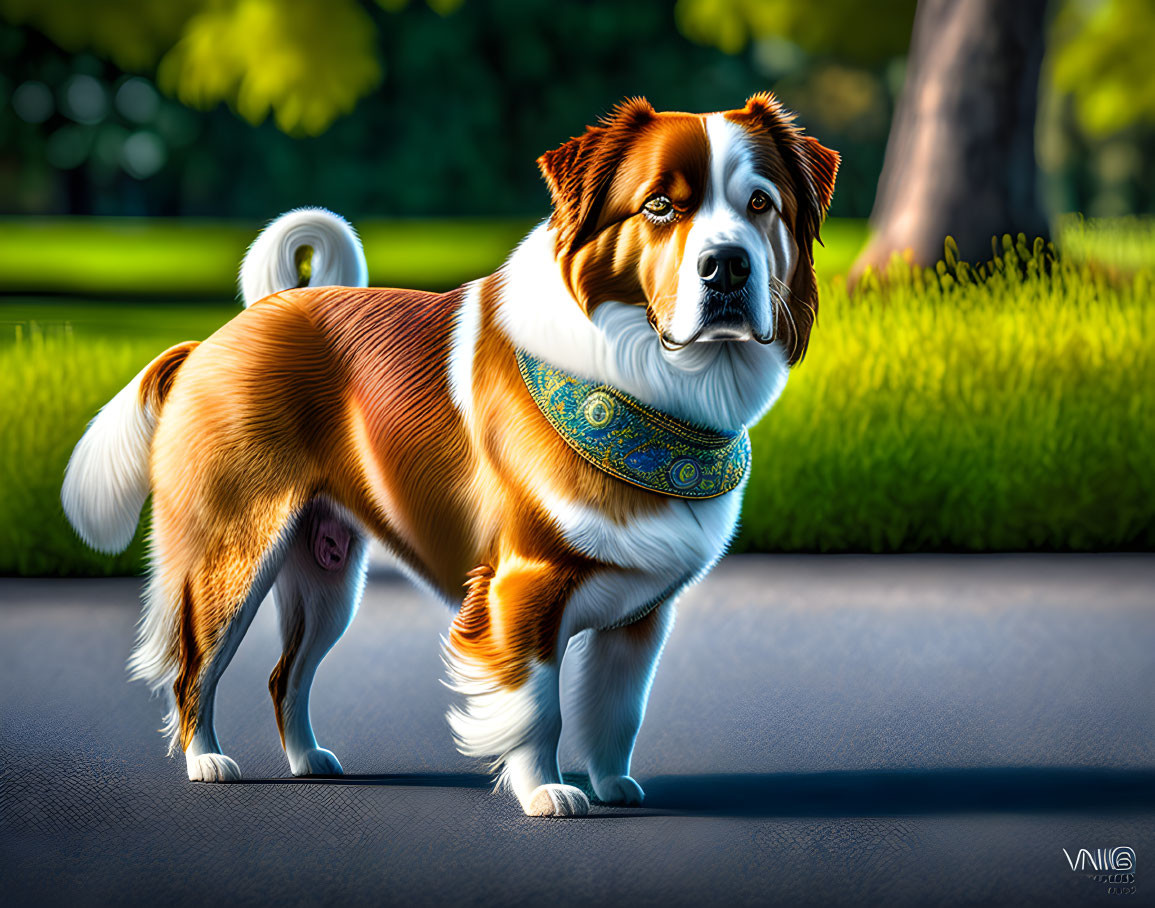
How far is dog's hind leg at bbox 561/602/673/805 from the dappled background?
140 inches

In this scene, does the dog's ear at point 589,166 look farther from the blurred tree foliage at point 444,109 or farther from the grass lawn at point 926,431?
the blurred tree foliage at point 444,109

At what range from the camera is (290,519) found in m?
3.66

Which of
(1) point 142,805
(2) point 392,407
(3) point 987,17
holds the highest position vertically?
(3) point 987,17

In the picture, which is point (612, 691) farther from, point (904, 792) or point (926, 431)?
point (926, 431)

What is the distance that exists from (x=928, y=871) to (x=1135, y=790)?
3.27 ft

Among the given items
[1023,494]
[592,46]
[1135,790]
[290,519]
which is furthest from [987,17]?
[592,46]

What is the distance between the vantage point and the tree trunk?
9.65 metres

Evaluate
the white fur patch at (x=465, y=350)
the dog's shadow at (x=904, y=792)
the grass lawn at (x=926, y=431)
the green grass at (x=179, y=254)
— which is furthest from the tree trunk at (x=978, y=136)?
the green grass at (x=179, y=254)

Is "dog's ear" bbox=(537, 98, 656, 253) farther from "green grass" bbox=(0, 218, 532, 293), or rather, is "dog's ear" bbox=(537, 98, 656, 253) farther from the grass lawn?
"green grass" bbox=(0, 218, 532, 293)

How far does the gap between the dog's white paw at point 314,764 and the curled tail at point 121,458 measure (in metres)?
0.89

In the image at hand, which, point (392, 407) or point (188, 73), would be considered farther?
point (188, 73)

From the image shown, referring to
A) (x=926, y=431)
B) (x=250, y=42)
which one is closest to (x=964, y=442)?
(x=926, y=431)

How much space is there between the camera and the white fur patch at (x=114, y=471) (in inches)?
156

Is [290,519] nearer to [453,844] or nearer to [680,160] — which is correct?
[453,844]
